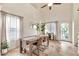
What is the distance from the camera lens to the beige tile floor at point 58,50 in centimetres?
174

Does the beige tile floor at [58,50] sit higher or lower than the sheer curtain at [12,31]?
lower

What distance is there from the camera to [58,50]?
176 centimetres

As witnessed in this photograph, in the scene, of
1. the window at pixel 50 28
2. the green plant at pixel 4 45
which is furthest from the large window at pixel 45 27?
the green plant at pixel 4 45

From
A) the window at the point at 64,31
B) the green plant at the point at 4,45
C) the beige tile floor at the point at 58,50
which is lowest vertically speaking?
the beige tile floor at the point at 58,50

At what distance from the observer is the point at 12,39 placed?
1.74 metres

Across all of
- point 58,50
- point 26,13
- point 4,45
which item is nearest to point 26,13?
point 26,13

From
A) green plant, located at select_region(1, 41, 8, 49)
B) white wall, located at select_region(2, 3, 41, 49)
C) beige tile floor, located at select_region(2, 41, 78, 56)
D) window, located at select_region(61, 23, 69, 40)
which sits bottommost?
beige tile floor, located at select_region(2, 41, 78, 56)

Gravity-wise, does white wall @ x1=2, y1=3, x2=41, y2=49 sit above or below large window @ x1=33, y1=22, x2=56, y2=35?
above

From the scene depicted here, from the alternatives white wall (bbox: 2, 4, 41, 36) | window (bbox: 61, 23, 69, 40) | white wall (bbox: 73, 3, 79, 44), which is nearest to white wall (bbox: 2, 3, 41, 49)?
white wall (bbox: 2, 4, 41, 36)

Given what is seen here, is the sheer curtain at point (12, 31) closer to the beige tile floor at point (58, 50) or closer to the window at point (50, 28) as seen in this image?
the beige tile floor at point (58, 50)

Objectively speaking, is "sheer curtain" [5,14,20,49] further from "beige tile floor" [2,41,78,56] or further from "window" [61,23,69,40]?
"window" [61,23,69,40]

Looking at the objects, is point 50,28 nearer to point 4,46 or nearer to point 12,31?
point 12,31

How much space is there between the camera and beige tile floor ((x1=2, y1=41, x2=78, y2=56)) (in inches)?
68.4

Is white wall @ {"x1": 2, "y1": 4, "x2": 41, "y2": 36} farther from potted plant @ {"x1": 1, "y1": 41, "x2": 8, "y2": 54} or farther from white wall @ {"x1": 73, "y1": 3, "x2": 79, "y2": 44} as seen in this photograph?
white wall @ {"x1": 73, "y1": 3, "x2": 79, "y2": 44}
